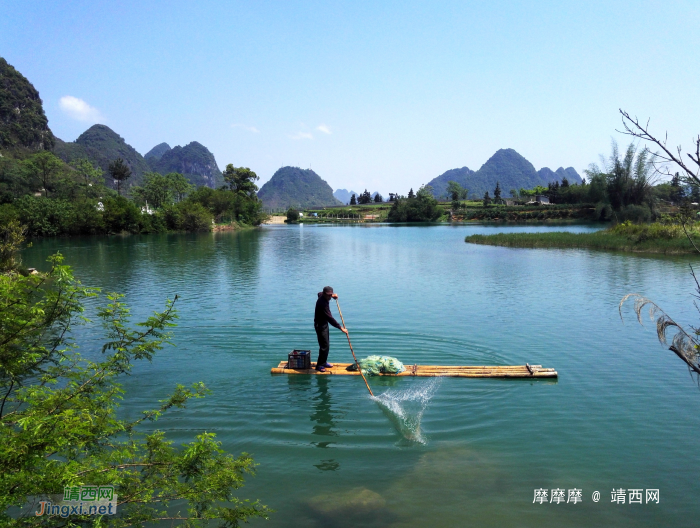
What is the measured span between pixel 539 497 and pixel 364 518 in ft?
8.19

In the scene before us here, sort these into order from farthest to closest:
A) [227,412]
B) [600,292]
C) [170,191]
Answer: [170,191] < [600,292] < [227,412]

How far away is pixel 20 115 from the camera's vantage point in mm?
120250

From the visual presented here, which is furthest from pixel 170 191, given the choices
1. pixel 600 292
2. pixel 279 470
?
pixel 279 470

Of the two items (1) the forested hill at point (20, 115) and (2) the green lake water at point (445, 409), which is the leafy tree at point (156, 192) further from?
(2) the green lake water at point (445, 409)

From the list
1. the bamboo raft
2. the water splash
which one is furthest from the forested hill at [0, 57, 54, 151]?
the water splash

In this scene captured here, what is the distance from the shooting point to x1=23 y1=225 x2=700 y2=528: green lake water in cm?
648

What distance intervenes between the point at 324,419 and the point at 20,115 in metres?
145

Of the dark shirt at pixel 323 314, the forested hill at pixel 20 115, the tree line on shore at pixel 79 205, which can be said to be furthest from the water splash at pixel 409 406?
the forested hill at pixel 20 115

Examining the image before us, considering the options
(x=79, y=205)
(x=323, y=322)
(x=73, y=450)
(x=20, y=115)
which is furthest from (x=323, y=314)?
(x=20, y=115)

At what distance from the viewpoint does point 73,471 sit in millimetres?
3787

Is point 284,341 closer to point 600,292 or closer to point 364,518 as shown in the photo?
point 364,518

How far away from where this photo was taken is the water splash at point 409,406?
27.3 feet

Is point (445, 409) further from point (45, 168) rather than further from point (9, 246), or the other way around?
point (45, 168)

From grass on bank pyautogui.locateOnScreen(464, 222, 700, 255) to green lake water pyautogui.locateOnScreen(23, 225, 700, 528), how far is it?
16.3 m
